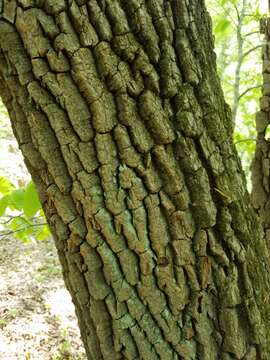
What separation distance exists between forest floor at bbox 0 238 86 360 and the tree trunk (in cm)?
246

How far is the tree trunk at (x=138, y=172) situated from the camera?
95cm

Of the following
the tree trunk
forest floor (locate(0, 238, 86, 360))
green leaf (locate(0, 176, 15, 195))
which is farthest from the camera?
forest floor (locate(0, 238, 86, 360))

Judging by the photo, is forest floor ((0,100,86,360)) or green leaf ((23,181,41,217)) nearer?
green leaf ((23,181,41,217))

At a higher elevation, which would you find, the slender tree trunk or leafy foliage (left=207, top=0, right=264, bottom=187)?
leafy foliage (left=207, top=0, right=264, bottom=187)

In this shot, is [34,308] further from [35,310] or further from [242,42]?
[242,42]

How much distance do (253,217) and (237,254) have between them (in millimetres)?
173

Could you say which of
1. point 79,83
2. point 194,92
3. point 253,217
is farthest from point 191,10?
point 253,217

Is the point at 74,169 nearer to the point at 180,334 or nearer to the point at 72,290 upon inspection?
the point at 72,290

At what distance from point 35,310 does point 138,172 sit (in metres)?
3.57

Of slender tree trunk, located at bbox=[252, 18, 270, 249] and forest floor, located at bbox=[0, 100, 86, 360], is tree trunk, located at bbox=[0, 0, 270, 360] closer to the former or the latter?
slender tree trunk, located at bbox=[252, 18, 270, 249]

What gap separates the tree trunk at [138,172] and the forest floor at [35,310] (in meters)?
2.46

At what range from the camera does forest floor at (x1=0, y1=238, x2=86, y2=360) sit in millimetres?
3422

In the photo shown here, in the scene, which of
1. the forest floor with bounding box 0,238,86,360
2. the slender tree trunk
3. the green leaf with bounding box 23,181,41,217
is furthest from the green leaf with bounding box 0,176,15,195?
the forest floor with bounding box 0,238,86,360

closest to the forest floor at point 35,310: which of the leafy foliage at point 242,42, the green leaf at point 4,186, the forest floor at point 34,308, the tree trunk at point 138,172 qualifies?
the forest floor at point 34,308
